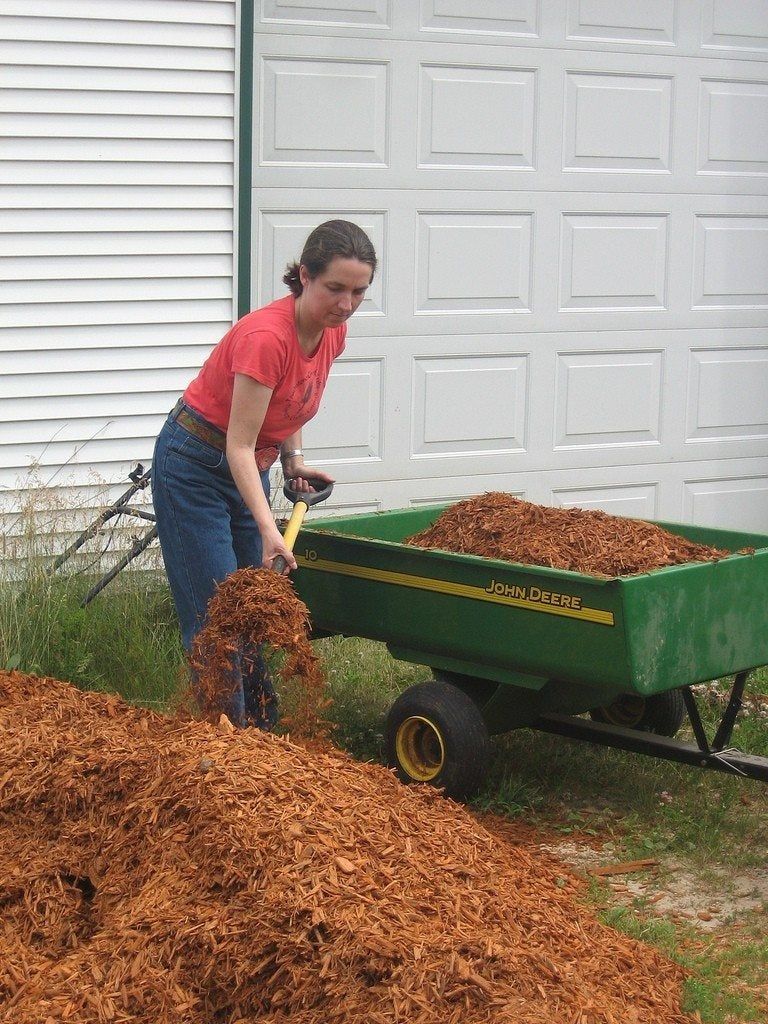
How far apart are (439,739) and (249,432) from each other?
1.28 metres

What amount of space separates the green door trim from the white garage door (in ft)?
0.91

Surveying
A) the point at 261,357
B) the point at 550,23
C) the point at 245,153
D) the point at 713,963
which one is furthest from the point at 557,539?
the point at 550,23

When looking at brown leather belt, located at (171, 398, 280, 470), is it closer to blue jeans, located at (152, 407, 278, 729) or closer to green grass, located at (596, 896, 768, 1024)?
blue jeans, located at (152, 407, 278, 729)

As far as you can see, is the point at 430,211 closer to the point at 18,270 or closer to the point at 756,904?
the point at 18,270

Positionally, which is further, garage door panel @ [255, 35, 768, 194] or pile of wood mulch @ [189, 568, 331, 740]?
garage door panel @ [255, 35, 768, 194]

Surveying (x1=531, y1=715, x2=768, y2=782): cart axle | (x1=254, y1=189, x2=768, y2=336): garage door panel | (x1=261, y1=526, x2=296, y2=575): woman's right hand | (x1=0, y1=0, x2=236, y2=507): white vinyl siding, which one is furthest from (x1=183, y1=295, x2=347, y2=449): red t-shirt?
(x1=254, y1=189, x2=768, y2=336): garage door panel

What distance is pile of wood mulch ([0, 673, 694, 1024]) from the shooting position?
3.26 meters

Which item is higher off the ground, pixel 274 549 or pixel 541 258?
pixel 541 258

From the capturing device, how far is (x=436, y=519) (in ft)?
18.2

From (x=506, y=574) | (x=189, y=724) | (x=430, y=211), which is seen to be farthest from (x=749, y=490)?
(x=189, y=724)

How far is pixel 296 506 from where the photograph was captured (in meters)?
4.89

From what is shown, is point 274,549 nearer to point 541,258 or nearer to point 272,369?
point 272,369

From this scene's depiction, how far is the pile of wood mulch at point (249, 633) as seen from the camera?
4.50 metres

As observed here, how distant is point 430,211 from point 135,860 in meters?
4.31
